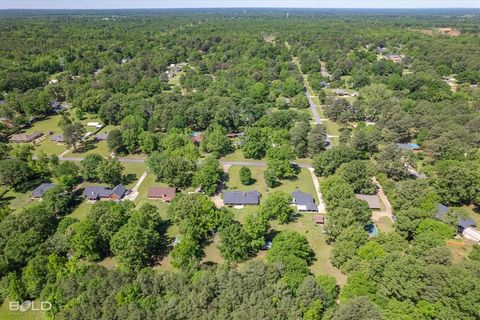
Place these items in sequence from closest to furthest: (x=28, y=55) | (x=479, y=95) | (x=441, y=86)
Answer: (x=479, y=95), (x=441, y=86), (x=28, y=55)

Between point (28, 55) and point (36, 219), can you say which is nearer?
point (36, 219)

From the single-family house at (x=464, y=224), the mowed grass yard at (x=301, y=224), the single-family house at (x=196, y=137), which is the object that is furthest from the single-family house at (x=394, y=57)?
the single-family house at (x=464, y=224)

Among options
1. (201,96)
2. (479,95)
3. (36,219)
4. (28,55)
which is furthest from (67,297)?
(28,55)

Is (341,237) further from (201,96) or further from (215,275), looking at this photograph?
(201,96)

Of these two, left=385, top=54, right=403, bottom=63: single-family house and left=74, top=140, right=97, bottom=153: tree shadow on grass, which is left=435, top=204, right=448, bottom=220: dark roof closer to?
left=74, top=140, right=97, bottom=153: tree shadow on grass

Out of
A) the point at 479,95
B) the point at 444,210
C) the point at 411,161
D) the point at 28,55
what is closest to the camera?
the point at 444,210

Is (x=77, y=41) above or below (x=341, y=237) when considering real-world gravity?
above

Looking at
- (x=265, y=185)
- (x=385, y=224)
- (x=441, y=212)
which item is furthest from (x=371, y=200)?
(x=265, y=185)
